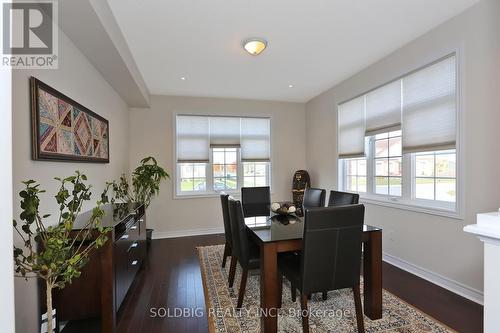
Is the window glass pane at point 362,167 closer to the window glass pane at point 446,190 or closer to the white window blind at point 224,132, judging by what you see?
the window glass pane at point 446,190

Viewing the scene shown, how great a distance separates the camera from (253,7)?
218 cm

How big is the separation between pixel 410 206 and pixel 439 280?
0.82 m

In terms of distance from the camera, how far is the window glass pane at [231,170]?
16.5 ft

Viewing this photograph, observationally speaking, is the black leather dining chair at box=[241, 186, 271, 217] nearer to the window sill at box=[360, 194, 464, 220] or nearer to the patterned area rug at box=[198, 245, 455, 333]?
the patterned area rug at box=[198, 245, 455, 333]

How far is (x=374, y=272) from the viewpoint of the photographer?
2.00 meters

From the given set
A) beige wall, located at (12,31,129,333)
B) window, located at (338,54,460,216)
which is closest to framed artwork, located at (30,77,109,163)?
beige wall, located at (12,31,129,333)

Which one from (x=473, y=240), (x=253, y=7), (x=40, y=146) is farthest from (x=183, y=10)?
(x=473, y=240)

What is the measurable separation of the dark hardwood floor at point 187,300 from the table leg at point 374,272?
0.53 meters

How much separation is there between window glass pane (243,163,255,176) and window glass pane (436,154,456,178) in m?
3.22

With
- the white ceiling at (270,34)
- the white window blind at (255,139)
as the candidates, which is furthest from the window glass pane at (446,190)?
the white window blind at (255,139)

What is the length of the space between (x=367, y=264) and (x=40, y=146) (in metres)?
2.70

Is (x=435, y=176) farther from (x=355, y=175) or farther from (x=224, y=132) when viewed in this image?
(x=224, y=132)

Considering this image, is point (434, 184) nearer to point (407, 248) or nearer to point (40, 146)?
point (407, 248)

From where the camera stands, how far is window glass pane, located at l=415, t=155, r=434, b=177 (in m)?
2.79
